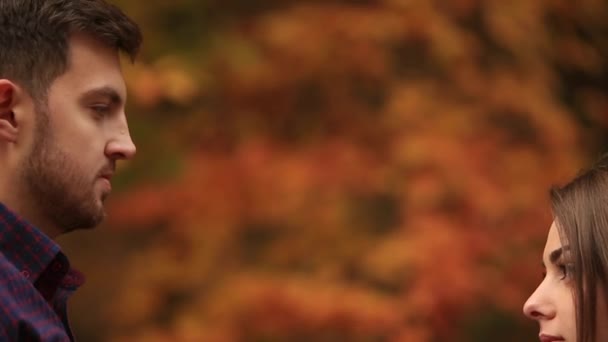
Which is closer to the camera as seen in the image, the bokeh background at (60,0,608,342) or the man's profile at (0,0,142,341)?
the man's profile at (0,0,142,341)

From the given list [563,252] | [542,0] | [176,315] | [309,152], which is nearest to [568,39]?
[542,0]

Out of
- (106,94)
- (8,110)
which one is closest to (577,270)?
(106,94)

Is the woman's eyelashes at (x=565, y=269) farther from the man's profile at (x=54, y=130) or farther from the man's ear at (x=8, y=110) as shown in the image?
the man's ear at (x=8, y=110)

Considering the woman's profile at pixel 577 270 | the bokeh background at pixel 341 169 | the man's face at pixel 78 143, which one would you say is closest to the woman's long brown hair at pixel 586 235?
the woman's profile at pixel 577 270

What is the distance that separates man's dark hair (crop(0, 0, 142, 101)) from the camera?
129 centimetres

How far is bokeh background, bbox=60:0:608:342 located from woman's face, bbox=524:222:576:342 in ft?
4.63

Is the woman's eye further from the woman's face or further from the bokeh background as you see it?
the bokeh background

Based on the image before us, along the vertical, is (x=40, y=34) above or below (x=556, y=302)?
above

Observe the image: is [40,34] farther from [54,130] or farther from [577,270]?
[577,270]

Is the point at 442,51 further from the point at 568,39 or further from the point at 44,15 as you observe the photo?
the point at 44,15

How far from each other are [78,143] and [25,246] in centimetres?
15

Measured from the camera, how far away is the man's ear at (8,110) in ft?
4.12

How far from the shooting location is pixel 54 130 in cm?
127

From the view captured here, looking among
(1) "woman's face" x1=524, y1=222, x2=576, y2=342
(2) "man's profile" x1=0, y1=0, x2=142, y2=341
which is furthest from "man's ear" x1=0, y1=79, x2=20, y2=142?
(1) "woman's face" x1=524, y1=222, x2=576, y2=342
